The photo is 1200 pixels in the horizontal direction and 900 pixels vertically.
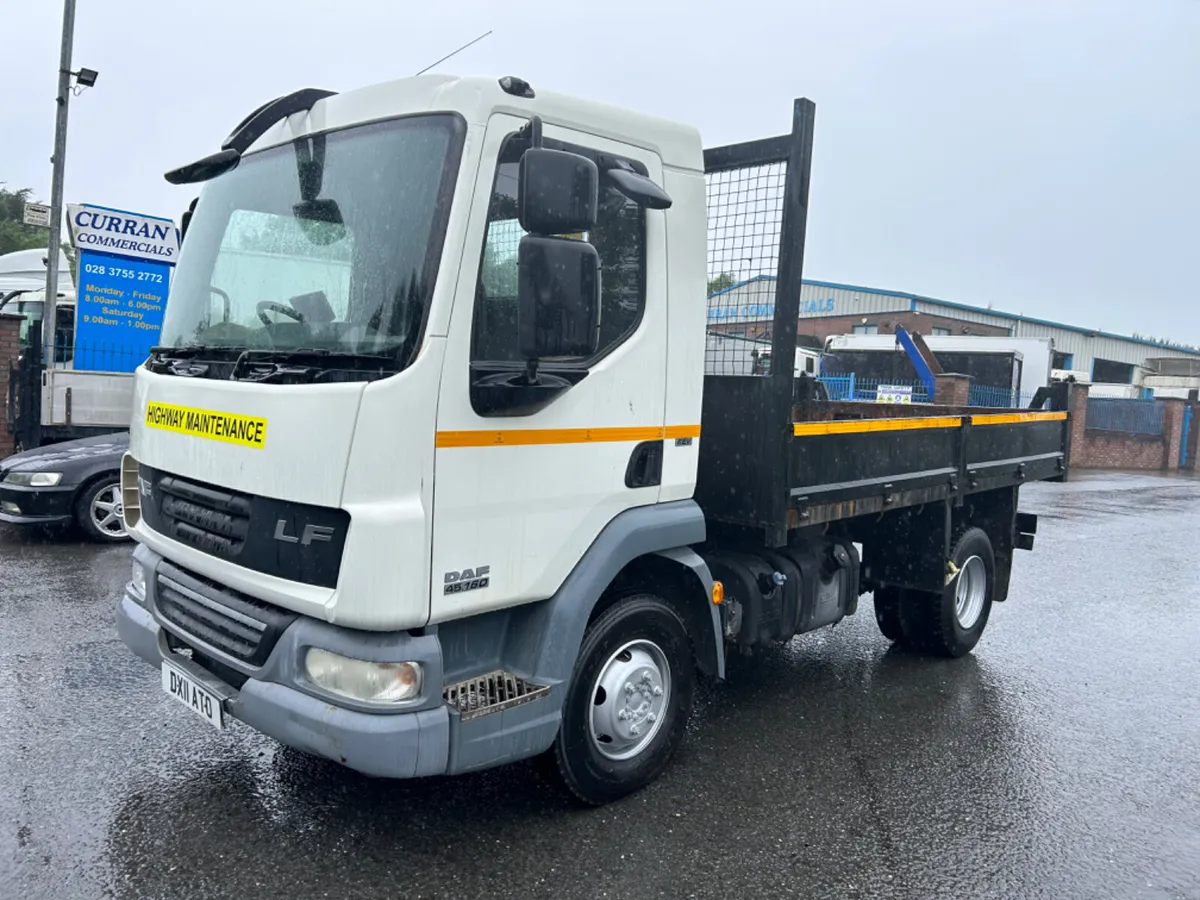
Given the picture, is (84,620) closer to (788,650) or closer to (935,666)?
(788,650)

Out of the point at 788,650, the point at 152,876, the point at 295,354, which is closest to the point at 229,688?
the point at 152,876

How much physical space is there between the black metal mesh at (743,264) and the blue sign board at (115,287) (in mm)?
9826

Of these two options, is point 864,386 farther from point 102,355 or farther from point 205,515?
point 205,515

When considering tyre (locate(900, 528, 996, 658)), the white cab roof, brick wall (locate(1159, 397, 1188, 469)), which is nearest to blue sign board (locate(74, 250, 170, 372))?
the white cab roof

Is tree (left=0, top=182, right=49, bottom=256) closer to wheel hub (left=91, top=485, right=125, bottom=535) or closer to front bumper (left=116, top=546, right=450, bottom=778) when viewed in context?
wheel hub (left=91, top=485, right=125, bottom=535)

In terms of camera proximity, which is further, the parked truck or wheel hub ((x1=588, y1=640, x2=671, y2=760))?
wheel hub ((x1=588, y1=640, x2=671, y2=760))

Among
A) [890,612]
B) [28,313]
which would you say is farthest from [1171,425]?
[28,313]

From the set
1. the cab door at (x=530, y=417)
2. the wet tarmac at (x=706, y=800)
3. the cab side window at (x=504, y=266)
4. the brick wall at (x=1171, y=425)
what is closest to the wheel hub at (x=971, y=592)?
the wet tarmac at (x=706, y=800)

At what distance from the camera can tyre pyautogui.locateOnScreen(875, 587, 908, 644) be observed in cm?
596

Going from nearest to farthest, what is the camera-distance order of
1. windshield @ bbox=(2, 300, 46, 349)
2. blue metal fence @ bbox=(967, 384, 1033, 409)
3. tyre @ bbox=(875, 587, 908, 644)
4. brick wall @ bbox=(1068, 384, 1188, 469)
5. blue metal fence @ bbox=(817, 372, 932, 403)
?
1. tyre @ bbox=(875, 587, 908, 644)
2. windshield @ bbox=(2, 300, 46, 349)
3. blue metal fence @ bbox=(817, 372, 932, 403)
4. blue metal fence @ bbox=(967, 384, 1033, 409)
5. brick wall @ bbox=(1068, 384, 1188, 469)

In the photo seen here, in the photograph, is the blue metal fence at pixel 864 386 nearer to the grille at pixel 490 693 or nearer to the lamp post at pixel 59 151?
the lamp post at pixel 59 151

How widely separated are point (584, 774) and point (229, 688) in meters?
1.33

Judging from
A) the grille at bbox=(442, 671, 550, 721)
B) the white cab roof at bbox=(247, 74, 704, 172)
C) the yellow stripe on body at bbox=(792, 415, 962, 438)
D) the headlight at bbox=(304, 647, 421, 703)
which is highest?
the white cab roof at bbox=(247, 74, 704, 172)

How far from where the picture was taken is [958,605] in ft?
19.7
